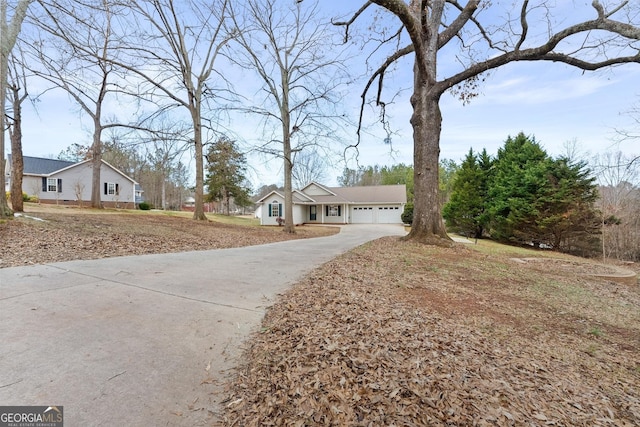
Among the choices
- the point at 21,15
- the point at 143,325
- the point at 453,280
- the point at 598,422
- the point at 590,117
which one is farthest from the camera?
the point at 590,117

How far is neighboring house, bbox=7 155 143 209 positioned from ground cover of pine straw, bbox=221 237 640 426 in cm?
2990

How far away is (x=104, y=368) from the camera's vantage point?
2113 mm

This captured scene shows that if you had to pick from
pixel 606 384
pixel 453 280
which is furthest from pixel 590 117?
pixel 606 384

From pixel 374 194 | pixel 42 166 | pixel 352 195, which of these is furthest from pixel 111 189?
pixel 374 194

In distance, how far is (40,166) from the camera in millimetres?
26812

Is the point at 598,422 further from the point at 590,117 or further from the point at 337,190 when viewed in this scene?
the point at 337,190

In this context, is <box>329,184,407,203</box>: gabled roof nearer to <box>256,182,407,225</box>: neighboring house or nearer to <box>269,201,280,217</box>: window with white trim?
<box>256,182,407,225</box>: neighboring house

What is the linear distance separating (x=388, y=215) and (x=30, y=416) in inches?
1193

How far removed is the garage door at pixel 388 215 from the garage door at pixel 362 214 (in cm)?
89

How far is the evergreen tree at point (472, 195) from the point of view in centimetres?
2053

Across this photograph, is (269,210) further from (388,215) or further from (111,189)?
(111,189)

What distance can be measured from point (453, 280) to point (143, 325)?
15.6 feet

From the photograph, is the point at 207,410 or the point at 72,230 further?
the point at 72,230

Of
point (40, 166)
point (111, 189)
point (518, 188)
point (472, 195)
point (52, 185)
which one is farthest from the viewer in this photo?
point (111, 189)
